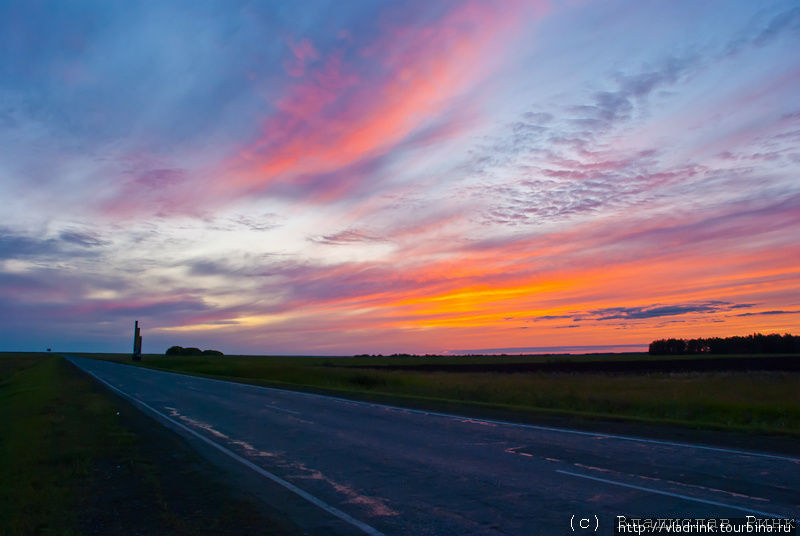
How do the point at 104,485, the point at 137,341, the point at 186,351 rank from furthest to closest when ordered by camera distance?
the point at 186,351 → the point at 137,341 → the point at 104,485

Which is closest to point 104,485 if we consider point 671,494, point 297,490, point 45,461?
point 45,461

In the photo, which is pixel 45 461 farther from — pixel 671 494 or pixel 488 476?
pixel 671 494

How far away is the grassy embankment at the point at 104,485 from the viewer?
698cm

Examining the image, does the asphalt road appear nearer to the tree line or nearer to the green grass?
the green grass

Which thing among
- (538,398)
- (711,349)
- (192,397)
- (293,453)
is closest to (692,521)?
(293,453)

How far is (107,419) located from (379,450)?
10.8m

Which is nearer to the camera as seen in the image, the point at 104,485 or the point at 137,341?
the point at 104,485

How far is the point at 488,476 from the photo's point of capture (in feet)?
29.4

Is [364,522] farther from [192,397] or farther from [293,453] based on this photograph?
[192,397]

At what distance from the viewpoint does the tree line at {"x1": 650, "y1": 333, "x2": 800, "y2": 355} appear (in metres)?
106

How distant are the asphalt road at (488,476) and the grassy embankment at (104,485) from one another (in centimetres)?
105

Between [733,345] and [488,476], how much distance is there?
13207 centimetres

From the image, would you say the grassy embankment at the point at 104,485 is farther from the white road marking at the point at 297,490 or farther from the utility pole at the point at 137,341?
the utility pole at the point at 137,341

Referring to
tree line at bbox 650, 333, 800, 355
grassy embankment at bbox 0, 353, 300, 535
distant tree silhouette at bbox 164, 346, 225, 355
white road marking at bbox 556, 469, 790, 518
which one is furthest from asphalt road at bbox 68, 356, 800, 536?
distant tree silhouette at bbox 164, 346, 225, 355
